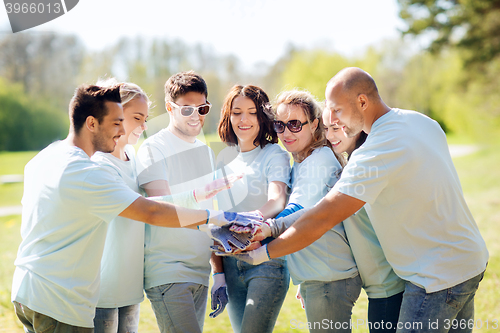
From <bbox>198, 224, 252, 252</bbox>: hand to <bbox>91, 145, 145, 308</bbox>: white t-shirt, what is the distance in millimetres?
506

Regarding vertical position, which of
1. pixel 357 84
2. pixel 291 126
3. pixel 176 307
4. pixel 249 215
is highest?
pixel 357 84

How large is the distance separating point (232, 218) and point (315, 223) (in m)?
0.61

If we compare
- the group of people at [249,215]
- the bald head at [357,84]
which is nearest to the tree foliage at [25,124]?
the group of people at [249,215]

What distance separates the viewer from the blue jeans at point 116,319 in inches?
113

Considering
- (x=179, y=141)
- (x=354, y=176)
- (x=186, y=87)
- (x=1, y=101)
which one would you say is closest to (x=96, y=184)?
(x=179, y=141)

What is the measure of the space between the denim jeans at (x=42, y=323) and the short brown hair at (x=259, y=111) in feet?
6.13

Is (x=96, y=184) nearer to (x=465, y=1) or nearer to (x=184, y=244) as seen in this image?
(x=184, y=244)

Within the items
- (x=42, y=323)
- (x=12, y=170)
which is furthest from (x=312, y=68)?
(x=42, y=323)

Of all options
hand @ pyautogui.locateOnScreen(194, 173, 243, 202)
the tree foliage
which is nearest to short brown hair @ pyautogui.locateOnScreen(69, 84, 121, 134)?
hand @ pyautogui.locateOnScreen(194, 173, 243, 202)

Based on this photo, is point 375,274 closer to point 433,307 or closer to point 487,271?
point 433,307

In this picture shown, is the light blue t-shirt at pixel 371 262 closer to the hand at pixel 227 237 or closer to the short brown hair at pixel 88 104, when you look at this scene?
the hand at pixel 227 237

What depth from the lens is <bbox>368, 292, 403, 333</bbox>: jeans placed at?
2844 mm

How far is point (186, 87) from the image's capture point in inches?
123

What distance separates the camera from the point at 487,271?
6.83 m
